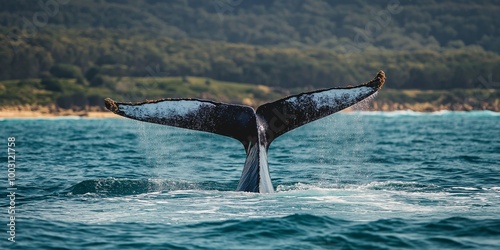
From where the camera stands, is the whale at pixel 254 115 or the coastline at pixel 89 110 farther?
the coastline at pixel 89 110

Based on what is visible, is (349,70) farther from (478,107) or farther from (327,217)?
(327,217)

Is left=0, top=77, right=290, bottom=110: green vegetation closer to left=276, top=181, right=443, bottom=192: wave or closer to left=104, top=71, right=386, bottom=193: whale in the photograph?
left=276, top=181, right=443, bottom=192: wave

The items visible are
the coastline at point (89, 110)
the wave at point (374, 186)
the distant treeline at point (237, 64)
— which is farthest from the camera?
the distant treeline at point (237, 64)

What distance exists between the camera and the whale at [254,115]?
11.4m

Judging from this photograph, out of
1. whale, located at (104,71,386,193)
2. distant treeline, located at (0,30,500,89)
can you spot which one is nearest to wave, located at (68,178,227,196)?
whale, located at (104,71,386,193)

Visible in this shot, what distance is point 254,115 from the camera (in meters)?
12.4

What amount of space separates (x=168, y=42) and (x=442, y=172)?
561 ft

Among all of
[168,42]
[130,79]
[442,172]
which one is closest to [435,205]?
[442,172]

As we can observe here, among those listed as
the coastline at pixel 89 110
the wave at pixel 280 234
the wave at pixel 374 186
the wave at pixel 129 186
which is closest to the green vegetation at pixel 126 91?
the coastline at pixel 89 110

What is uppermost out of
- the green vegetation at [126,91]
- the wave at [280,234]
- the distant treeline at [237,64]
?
the distant treeline at [237,64]

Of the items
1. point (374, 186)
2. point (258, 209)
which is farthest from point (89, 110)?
point (258, 209)

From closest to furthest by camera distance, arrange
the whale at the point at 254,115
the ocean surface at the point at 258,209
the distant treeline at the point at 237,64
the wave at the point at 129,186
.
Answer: the ocean surface at the point at 258,209, the whale at the point at 254,115, the wave at the point at 129,186, the distant treeline at the point at 237,64

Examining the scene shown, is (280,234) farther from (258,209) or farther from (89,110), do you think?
(89,110)

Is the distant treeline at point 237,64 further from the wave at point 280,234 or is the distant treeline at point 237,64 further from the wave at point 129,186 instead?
the wave at point 280,234
